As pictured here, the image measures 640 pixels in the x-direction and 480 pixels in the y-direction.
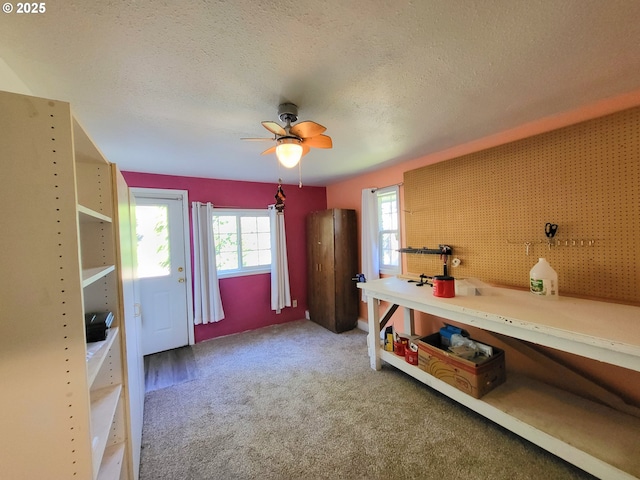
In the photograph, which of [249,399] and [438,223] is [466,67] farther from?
[249,399]

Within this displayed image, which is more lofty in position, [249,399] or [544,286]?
[544,286]

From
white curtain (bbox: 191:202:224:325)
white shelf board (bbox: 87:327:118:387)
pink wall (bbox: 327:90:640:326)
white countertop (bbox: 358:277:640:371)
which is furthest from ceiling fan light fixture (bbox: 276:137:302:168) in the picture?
white curtain (bbox: 191:202:224:325)

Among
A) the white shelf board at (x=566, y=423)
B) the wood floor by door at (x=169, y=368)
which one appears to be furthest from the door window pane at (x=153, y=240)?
the white shelf board at (x=566, y=423)

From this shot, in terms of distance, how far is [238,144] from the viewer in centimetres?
222

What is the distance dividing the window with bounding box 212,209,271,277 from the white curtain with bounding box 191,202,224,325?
0.16 m

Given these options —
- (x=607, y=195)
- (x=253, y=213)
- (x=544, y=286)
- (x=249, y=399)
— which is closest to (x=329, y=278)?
(x=253, y=213)

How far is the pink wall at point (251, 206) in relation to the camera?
3420mm

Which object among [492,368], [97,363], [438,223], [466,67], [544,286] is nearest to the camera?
[97,363]

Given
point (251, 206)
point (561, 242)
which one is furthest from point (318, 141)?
point (251, 206)

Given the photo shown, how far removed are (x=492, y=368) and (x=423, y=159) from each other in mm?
2015

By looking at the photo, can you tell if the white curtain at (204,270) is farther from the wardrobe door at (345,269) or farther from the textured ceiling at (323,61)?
the wardrobe door at (345,269)

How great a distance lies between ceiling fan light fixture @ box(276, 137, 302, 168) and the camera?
155 cm

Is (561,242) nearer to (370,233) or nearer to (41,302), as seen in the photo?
(370,233)

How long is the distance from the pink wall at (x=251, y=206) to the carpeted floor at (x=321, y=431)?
3.34 feet
